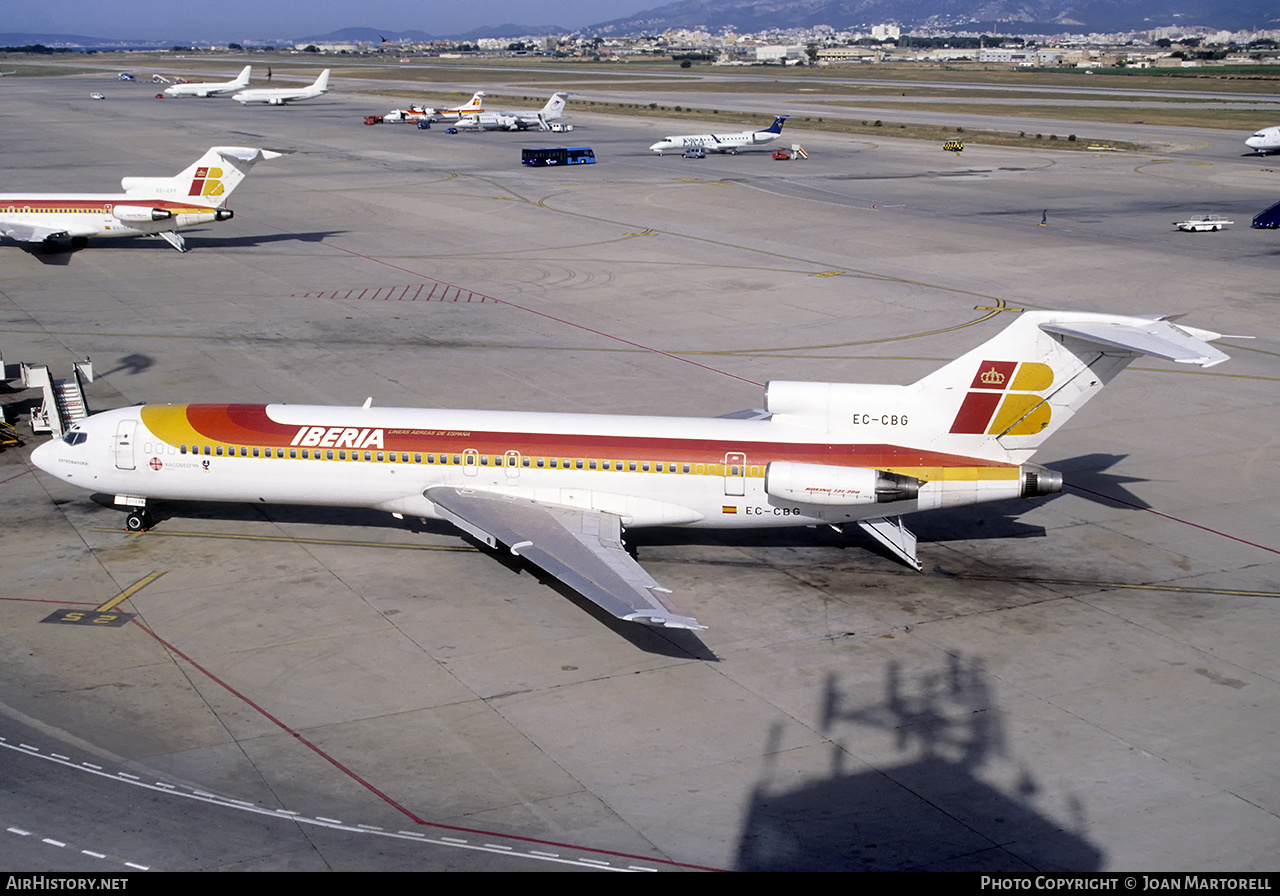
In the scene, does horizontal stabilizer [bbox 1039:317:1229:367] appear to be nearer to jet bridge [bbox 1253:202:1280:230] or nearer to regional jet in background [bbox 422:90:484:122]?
jet bridge [bbox 1253:202:1280:230]

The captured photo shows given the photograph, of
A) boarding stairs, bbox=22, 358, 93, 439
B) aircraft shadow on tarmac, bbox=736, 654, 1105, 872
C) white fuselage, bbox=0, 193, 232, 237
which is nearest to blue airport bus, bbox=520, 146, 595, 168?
white fuselage, bbox=0, 193, 232, 237

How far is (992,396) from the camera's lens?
24.8 meters

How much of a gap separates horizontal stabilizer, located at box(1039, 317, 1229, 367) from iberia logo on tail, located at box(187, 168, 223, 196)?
49740 mm

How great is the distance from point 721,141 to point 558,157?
55.2 feet

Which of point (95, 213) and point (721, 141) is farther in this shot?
point (721, 141)

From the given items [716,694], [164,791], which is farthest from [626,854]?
[164,791]

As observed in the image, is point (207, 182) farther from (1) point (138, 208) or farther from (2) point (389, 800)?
(2) point (389, 800)

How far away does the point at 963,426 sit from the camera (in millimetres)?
25016

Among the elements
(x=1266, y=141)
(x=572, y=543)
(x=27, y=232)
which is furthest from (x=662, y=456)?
(x=1266, y=141)

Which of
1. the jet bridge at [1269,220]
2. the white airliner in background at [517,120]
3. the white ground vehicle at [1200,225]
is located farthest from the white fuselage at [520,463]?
the white airliner in background at [517,120]

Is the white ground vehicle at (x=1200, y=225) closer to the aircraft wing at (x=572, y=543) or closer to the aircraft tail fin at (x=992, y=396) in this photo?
the aircraft tail fin at (x=992, y=396)

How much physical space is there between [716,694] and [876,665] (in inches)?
128

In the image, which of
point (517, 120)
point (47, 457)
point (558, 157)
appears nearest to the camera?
point (47, 457)

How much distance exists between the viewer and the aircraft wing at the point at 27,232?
59438 mm
